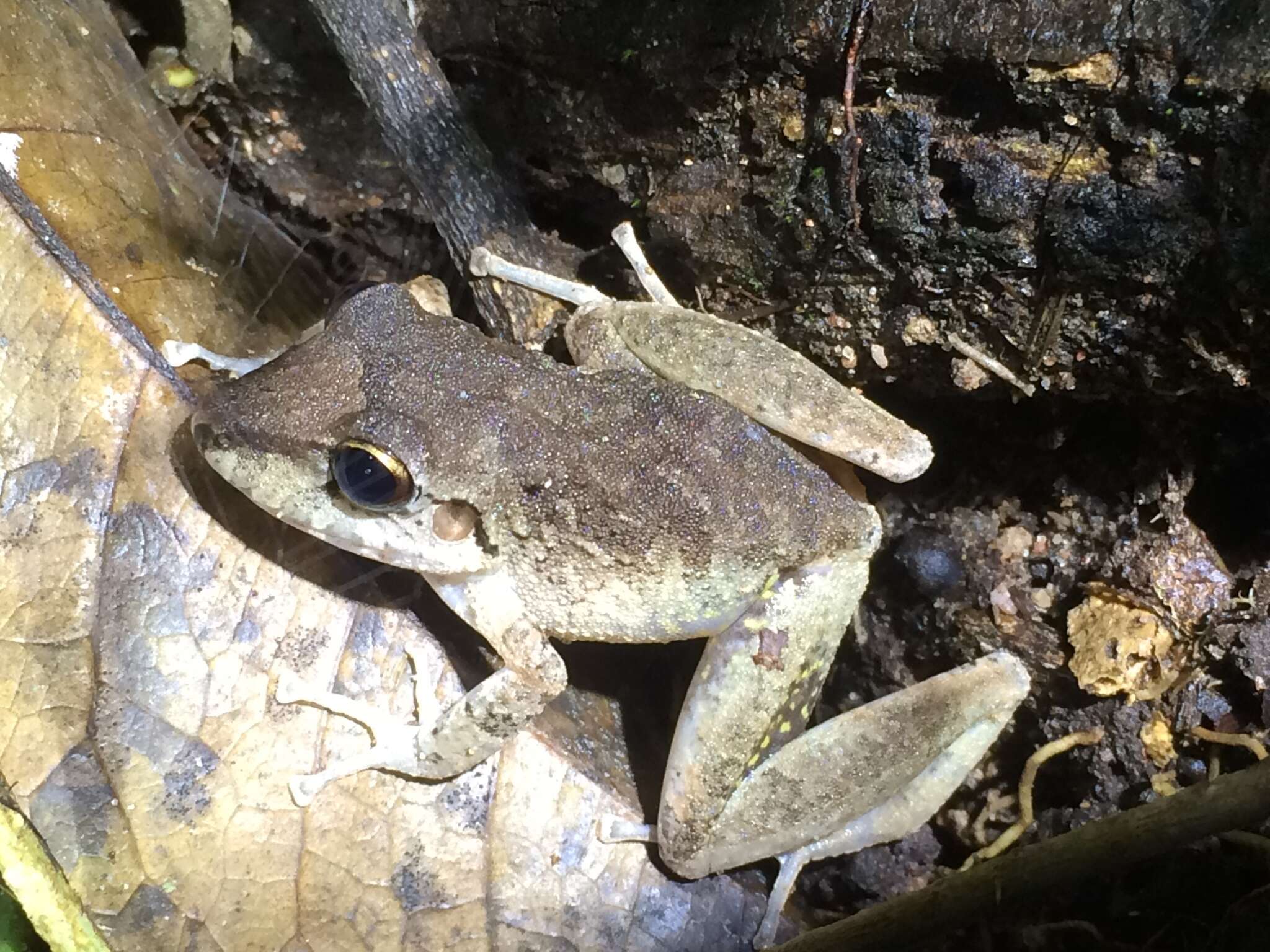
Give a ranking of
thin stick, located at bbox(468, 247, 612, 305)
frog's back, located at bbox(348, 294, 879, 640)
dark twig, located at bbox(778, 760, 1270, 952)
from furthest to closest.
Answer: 1. thin stick, located at bbox(468, 247, 612, 305)
2. frog's back, located at bbox(348, 294, 879, 640)
3. dark twig, located at bbox(778, 760, 1270, 952)

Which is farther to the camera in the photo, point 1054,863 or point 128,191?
point 128,191

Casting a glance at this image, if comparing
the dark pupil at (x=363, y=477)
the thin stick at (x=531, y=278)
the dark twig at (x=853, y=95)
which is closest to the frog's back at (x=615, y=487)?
the dark pupil at (x=363, y=477)

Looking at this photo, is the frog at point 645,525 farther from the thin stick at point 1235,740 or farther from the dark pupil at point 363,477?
the thin stick at point 1235,740

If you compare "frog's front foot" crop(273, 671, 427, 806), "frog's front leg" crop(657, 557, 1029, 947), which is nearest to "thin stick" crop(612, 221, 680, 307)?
"frog's front leg" crop(657, 557, 1029, 947)

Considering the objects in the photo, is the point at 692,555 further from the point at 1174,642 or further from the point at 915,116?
the point at 1174,642

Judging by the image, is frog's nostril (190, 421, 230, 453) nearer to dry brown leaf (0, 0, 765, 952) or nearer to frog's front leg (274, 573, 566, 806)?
dry brown leaf (0, 0, 765, 952)

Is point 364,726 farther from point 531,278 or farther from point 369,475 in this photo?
point 531,278

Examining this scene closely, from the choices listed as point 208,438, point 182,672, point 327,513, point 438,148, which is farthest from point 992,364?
point 182,672
